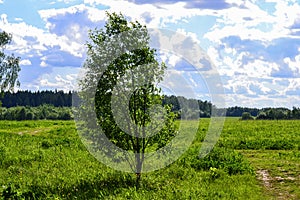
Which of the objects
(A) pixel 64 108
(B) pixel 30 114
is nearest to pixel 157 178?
(B) pixel 30 114

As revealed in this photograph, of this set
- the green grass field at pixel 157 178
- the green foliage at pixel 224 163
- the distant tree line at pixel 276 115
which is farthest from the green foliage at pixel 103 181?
the distant tree line at pixel 276 115

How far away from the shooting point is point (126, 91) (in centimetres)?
1341

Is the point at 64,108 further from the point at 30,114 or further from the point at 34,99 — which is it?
the point at 34,99

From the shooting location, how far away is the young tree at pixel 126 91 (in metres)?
13.4

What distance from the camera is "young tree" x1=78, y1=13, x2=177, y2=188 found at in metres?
13.4

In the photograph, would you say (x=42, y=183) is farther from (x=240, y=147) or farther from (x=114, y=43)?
(x=240, y=147)

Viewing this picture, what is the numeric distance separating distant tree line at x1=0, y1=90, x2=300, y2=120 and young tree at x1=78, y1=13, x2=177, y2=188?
27.0 inches

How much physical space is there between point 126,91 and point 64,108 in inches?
3830

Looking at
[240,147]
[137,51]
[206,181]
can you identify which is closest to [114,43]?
[137,51]

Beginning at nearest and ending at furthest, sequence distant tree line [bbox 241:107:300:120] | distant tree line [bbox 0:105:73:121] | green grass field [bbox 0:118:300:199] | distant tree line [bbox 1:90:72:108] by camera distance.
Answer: green grass field [bbox 0:118:300:199]
distant tree line [bbox 241:107:300:120]
distant tree line [bbox 0:105:73:121]
distant tree line [bbox 1:90:72:108]

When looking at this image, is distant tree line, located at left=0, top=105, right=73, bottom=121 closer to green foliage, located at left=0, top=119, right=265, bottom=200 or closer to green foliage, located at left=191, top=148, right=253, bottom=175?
green foliage, located at left=0, top=119, right=265, bottom=200

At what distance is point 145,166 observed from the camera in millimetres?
14992

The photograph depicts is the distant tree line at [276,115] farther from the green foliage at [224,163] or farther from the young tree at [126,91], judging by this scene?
the young tree at [126,91]

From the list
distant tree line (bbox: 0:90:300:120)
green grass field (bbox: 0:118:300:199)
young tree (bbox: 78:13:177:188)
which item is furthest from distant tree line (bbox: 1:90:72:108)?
young tree (bbox: 78:13:177:188)
